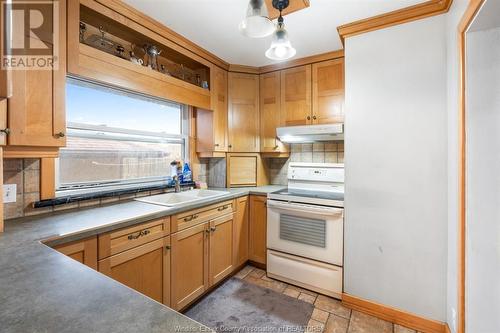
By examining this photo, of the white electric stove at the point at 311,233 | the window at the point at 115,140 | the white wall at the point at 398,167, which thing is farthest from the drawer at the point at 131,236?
the white wall at the point at 398,167

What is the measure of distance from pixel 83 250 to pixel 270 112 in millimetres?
2248

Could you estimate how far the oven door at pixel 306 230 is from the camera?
6.84 feet

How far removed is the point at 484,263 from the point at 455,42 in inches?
48.4

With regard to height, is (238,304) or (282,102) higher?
(282,102)

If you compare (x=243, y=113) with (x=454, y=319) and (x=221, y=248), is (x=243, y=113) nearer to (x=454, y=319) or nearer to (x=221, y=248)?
(x=221, y=248)

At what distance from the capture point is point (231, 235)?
7.95 feet

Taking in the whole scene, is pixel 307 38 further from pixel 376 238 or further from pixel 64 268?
pixel 64 268

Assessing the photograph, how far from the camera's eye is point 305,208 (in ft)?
7.27

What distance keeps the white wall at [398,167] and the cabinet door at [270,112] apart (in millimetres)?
957

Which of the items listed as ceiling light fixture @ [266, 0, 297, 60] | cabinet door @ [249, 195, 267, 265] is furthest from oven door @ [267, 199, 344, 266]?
ceiling light fixture @ [266, 0, 297, 60]

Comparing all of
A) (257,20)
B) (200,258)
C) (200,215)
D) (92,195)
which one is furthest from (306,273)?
(257,20)

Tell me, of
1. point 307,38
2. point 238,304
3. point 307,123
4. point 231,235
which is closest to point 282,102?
point 307,123

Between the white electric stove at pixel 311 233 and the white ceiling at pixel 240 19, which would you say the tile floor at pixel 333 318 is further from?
the white ceiling at pixel 240 19

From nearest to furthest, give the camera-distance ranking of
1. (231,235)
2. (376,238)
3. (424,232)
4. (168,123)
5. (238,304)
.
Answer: (424,232) → (376,238) → (238,304) → (231,235) → (168,123)
